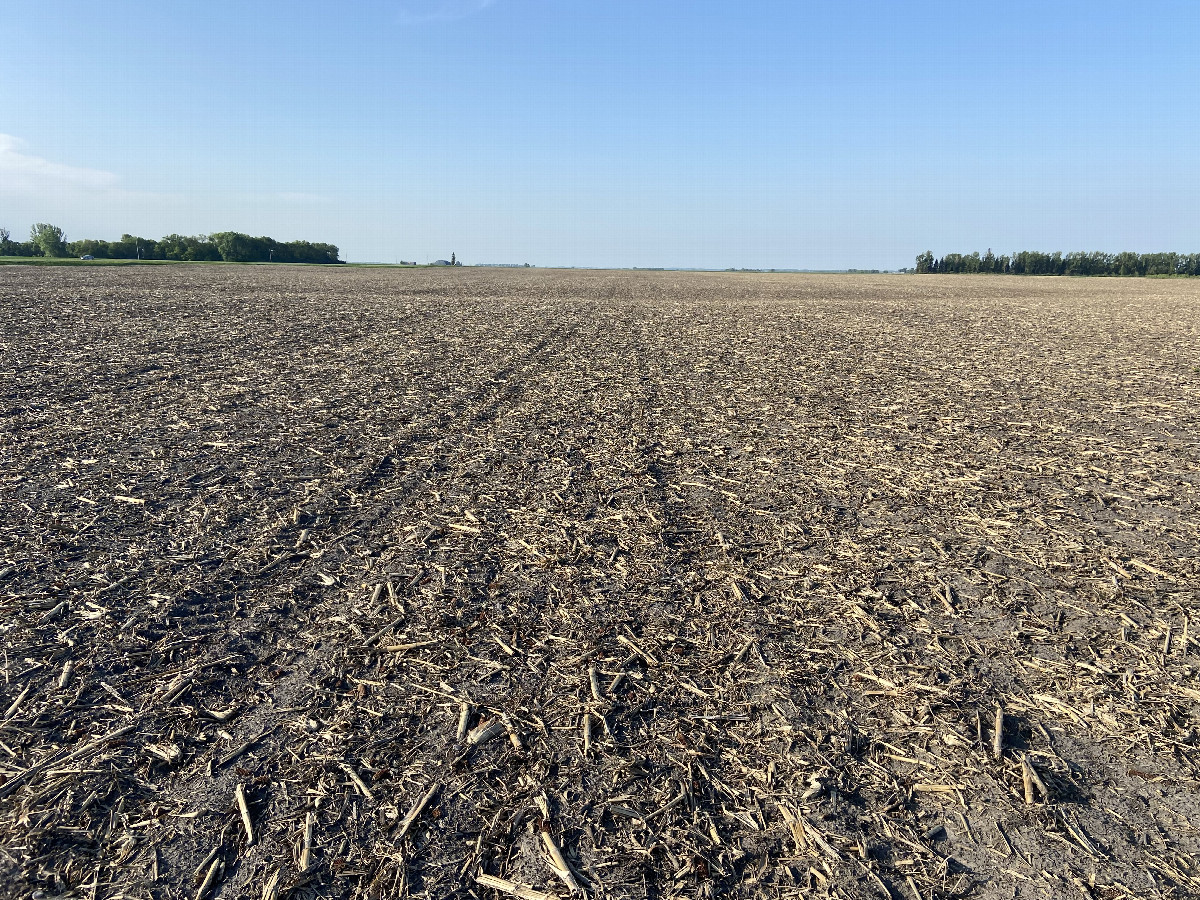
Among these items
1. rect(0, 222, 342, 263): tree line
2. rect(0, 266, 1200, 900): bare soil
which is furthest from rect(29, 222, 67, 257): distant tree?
rect(0, 266, 1200, 900): bare soil

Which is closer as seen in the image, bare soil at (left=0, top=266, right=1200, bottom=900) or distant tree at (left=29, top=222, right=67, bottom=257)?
bare soil at (left=0, top=266, right=1200, bottom=900)

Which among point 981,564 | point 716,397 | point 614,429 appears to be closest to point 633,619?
point 981,564

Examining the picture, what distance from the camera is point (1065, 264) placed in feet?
396

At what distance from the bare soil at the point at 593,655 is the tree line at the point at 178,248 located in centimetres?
11114

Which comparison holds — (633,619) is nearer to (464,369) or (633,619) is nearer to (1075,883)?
(1075,883)

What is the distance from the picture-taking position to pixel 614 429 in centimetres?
925

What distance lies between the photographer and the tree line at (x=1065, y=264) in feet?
372

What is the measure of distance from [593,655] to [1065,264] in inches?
5789

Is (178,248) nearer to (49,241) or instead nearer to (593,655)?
(49,241)

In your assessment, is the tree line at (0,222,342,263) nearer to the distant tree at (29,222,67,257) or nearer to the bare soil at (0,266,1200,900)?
the distant tree at (29,222,67,257)

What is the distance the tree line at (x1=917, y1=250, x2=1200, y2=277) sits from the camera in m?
113

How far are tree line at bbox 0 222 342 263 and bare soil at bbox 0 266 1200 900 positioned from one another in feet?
365

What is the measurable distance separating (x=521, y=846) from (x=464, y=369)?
38.3 ft

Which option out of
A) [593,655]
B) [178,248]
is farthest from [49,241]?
[593,655]
